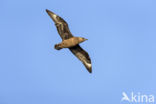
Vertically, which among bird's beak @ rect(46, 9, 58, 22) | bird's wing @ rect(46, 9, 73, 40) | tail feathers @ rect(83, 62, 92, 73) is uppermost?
bird's beak @ rect(46, 9, 58, 22)

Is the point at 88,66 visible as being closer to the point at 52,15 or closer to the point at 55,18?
the point at 55,18

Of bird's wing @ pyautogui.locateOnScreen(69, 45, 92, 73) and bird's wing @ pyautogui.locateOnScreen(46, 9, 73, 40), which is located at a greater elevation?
bird's wing @ pyautogui.locateOnScreen(46, 9, 73, 40)

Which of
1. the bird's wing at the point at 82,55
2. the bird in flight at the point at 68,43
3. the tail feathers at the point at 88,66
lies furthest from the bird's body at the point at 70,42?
the tail feathers at the point at 88,66

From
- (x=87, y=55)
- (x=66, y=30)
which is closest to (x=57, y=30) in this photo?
(x=66, y=30)

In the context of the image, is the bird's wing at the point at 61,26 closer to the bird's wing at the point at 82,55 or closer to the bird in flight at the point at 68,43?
the bird in flight at the point at 68,43

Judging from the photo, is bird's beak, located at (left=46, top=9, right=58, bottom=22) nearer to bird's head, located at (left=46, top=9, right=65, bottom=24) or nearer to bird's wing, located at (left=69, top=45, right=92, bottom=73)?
bird's head, located at (left=46, top=9, right=65, bottom=24)

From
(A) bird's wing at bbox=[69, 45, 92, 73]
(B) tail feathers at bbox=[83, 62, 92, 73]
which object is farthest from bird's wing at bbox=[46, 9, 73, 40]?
(B) tail feathers at bbox=[83, 62, 92, 73]

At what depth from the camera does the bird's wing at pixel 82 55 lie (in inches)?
1171

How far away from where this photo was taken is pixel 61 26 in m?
30.0

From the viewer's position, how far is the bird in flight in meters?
28.7

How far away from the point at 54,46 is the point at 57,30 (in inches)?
57.4

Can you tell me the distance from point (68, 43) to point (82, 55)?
1797 millimetres

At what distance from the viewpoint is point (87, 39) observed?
2823 centimetres

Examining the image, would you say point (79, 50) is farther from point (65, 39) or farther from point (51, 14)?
point (51, 14)
